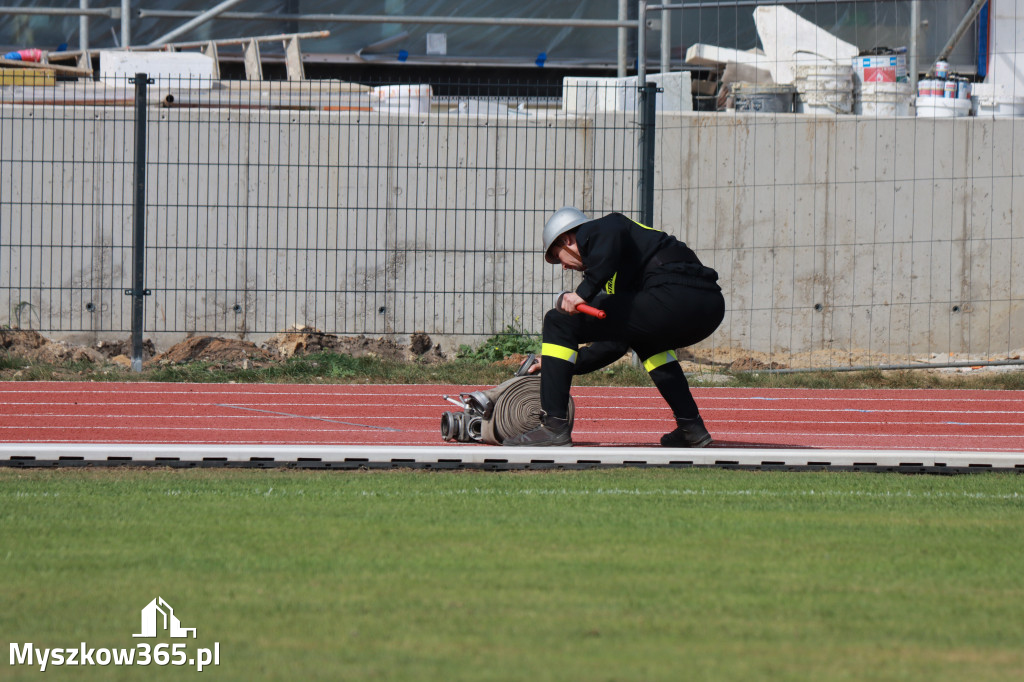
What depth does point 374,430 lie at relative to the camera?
30.9 feet

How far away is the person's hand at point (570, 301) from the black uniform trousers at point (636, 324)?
0.09m

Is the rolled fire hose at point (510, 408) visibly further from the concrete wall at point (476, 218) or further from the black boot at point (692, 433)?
the concrete wall at point (476, 218)

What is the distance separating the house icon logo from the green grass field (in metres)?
0.05

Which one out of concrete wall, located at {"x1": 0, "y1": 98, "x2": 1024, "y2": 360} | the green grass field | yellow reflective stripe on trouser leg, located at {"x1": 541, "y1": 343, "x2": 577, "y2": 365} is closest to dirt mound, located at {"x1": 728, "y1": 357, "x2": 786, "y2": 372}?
concrete wall, located at {"x1": 0, "y1": 98, "x2": 1024, "y2": 360}

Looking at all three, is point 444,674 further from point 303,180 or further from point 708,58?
point 708,58

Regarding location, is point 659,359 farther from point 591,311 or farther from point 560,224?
point 560,224

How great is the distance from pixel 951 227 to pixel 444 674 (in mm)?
13027

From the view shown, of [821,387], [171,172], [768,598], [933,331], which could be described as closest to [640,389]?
[821,387]

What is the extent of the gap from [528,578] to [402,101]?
11900 mm

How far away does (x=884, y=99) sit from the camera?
15.7 meters

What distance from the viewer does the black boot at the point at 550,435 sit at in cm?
756

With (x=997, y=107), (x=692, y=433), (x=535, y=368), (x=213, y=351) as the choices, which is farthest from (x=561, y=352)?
(x=997, y=107)

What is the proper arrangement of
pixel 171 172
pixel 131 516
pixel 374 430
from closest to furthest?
pixel 131 516, pixel 374 430, pixel 171 172

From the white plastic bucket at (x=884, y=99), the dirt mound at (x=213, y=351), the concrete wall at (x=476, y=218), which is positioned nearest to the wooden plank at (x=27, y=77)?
the concrete wall at (x=476, y=218)
